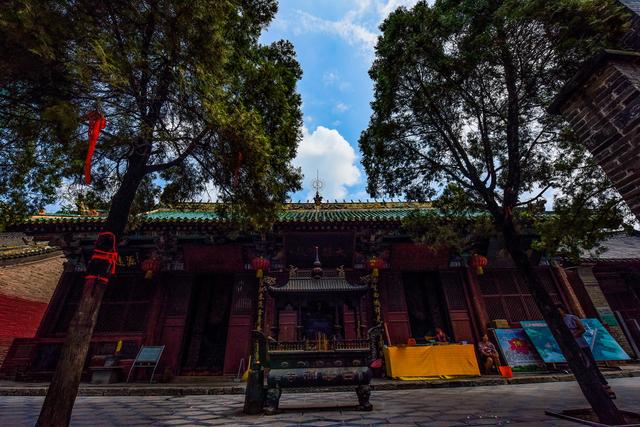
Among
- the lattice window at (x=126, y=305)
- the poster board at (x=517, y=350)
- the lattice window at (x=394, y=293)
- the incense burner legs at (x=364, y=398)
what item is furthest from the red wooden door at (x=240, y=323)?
the poster board at (x=517, y=350)

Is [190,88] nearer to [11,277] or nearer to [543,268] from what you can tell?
[543,268]

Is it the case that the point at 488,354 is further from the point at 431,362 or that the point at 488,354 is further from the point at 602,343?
the point at 602,343

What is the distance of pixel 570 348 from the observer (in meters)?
3.21

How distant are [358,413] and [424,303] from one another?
6949 millimetres

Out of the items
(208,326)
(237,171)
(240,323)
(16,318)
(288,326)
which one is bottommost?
(288,326)

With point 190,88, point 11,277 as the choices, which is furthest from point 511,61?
point 11,277

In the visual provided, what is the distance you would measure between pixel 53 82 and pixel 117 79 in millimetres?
1324

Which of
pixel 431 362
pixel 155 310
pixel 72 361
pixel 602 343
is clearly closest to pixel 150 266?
pixel 155 310

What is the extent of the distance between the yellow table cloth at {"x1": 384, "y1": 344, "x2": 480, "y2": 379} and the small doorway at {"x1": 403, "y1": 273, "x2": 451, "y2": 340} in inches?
76.9

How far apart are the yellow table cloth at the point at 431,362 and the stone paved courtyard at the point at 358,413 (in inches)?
83.4

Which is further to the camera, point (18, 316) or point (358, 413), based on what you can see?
point (18, 316)

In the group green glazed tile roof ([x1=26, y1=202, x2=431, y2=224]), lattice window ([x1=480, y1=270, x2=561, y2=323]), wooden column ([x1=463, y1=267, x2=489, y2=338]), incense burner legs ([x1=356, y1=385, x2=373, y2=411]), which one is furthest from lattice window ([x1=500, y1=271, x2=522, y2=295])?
incense burner legs ([x1=356, y1=385, x2=373, y2=411])

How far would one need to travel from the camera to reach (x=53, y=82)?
10.9 feet

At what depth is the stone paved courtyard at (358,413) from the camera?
3.28 m
